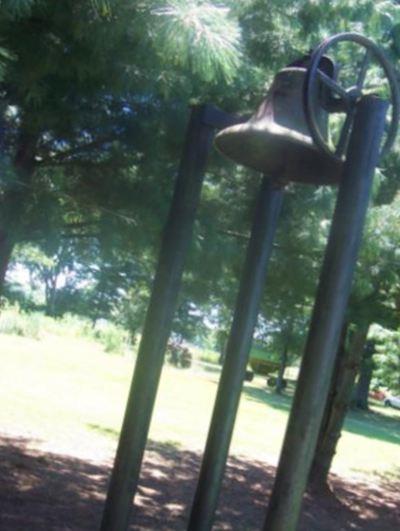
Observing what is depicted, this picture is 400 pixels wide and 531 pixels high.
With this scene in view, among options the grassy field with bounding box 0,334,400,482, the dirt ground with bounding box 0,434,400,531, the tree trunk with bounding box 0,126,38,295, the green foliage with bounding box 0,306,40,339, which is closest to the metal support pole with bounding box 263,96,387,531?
the tree trunk with bounding box 0,126,38,295

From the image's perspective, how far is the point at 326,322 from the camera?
221 cm

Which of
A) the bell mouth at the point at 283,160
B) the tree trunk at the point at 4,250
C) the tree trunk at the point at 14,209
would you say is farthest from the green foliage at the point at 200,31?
the tree trunk at the point at 4,250

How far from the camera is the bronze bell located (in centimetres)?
273

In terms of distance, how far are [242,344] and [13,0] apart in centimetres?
154

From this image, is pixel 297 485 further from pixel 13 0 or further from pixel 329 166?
pixel 13 0

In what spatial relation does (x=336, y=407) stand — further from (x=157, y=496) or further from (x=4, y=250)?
(x=4, y=250)

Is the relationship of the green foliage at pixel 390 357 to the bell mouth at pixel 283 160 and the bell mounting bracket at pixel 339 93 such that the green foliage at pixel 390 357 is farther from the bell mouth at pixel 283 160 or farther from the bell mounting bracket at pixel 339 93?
the bell mounting bracket at pixel 339 93

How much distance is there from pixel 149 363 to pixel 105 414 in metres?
9.66

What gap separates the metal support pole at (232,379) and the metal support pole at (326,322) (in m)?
0.63

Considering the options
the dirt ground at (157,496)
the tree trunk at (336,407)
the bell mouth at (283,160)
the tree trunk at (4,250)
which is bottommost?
the dirt ground at (157,496)

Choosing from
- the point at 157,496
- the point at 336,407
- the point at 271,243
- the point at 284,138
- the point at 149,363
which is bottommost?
the point at 157,496

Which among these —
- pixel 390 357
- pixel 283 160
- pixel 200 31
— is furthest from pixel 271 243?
pixel 390 357

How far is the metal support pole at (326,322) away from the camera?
2182mm

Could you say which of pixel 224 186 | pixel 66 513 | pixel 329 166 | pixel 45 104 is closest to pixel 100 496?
pixel 66 513
